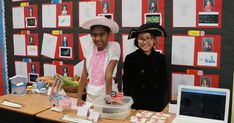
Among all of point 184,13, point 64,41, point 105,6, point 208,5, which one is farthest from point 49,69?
point 208,5

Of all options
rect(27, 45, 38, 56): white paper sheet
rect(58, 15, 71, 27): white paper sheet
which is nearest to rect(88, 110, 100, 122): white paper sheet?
rect(58, 15, 71, 27): white paper sheet

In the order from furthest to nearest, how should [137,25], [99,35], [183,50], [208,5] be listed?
[137,25]
[183,50]
[208,5]
[99,35]

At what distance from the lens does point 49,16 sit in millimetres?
3000

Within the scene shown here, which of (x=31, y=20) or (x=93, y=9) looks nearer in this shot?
(x=93, y=9)

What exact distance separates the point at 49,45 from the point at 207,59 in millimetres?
1727

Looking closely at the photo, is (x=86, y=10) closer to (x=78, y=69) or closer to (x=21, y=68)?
(x=78, y=69)

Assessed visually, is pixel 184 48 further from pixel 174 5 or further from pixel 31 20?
pixel 31 20

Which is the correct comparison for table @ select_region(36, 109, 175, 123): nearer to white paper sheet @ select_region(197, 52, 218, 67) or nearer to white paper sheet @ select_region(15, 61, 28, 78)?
white paper sheet @ select_region(197, 52, 218, 67)

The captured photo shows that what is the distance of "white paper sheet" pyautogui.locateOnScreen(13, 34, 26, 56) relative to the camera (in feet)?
10.7

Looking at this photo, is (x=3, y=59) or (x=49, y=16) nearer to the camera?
(x=49, y=16)

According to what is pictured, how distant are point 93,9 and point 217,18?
3.95 ft

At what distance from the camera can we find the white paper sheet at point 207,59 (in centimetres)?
226

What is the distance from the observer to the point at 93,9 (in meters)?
2.73

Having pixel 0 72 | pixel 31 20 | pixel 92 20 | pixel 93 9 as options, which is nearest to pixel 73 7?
pixel 93 9
